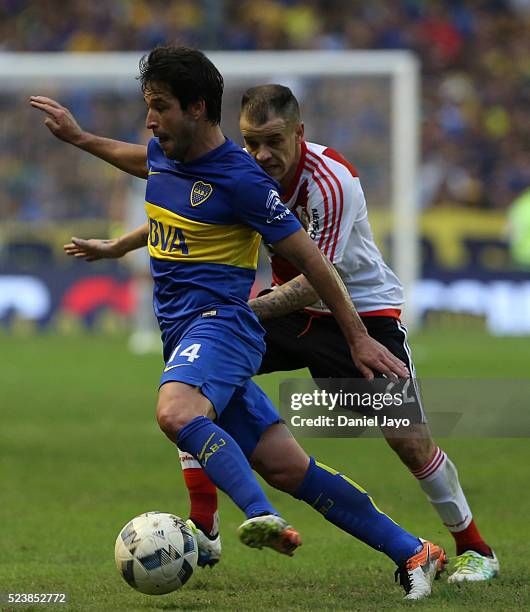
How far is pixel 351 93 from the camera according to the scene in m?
18.4

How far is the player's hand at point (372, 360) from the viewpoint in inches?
193

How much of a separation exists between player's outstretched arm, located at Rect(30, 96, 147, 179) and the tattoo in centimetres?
72

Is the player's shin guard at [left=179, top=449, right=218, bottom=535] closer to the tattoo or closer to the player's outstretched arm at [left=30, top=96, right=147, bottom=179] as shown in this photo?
the tattoo

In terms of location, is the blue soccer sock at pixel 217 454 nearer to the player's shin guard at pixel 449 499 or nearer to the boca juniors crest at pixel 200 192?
the boca juniors crest at pixel 200 192

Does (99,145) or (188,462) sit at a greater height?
(99,145)

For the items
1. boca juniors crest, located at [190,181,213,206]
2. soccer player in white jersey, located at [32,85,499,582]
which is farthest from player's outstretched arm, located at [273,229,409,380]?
soccer player in white jersey, located at [32,85,499,582]

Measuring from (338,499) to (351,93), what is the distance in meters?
13.8

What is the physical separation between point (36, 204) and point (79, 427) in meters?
9.44

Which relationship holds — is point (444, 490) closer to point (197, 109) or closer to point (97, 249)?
point (97, 249)

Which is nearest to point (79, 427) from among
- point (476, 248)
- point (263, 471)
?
point (263, 471)

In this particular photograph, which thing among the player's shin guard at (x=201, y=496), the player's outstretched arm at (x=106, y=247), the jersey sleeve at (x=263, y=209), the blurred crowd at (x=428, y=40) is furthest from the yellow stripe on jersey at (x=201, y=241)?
the blurred crowd at (x=428, y=40)

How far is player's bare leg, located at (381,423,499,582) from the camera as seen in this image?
5609 mm

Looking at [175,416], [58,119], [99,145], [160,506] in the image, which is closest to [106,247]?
[99,145]

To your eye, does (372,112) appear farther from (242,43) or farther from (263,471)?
(263,471)
